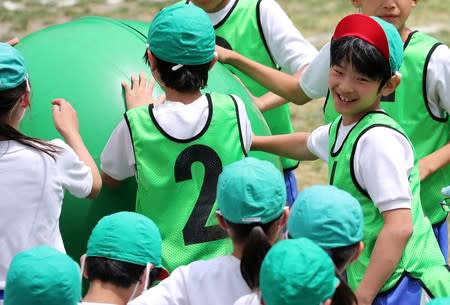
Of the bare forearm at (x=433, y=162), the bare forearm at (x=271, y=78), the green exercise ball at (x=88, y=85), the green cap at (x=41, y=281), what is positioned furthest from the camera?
the bare forearm at (x=271, y=78)

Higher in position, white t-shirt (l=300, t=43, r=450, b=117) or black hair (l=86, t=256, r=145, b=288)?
black hair (l=86, t=256, r=145, b=288)

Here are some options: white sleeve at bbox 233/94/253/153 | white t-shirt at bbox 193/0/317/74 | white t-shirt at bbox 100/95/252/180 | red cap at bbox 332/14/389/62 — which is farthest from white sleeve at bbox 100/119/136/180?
white t-shirt at bbox 193/0/317/74

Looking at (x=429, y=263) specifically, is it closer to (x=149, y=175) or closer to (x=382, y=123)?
(x=382, y=123)

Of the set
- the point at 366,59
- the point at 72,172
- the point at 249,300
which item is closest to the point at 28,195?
the point at 72,172

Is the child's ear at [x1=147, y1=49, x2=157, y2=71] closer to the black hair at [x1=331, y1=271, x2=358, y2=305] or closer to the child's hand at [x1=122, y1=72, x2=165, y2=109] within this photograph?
the child's hand at [x1=122, y1=72, x2=165, y2=109]

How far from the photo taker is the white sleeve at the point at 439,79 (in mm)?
5855

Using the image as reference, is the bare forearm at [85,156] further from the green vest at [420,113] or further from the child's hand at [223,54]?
the green vest at [420,113]

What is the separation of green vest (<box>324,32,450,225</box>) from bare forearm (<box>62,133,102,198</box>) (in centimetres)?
134

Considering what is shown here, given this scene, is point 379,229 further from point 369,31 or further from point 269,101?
point 269,101

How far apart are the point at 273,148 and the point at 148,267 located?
127 cm

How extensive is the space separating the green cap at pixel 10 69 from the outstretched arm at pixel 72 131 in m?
0.41

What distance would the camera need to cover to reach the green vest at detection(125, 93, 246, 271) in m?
5.16

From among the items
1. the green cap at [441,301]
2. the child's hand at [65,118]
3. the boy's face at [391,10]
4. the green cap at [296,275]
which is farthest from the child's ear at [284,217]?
the boy's face at [391,10]

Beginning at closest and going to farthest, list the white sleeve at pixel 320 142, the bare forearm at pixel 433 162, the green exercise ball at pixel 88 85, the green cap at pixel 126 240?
1. the green cap at pixel 126 240
2. the green exercise ball at pixel 88 85
3. the white sleeve at pixel 320 142
4. the bare forearm at pixel 433 162
